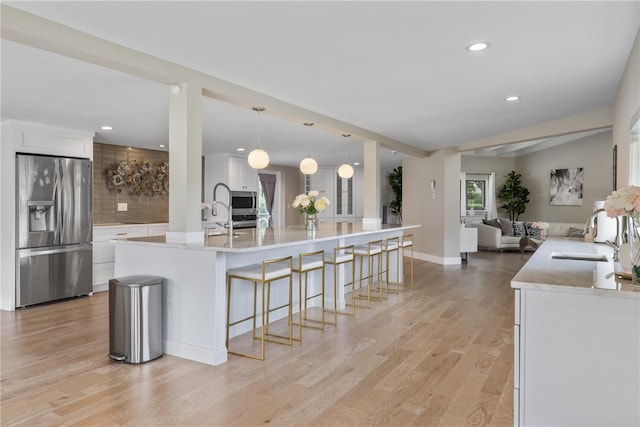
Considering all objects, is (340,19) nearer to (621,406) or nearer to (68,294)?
(621,406)

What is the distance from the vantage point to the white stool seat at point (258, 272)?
3.31 m

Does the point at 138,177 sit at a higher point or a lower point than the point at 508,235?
higher

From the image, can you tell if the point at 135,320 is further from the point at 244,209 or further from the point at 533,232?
the point at 533,232

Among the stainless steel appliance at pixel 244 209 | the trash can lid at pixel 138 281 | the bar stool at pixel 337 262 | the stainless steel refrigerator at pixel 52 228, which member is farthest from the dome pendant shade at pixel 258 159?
the stainless steel appliance at pixel 244 209

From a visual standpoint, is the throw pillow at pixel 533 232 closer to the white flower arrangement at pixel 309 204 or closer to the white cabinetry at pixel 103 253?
the white flower arrangement at pixel 309 204

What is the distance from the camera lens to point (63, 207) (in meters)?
5.08

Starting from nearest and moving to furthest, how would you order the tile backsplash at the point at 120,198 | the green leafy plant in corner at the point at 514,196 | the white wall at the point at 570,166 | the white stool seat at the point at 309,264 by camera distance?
the white stool seat at the point at 309,264, the tile backsplash at the point at 120,198, the white wall at the point at 570,166, the green leafy plant in corner at the point at 514,196

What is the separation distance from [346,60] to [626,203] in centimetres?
204

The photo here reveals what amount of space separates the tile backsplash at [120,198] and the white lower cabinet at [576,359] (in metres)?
6.18

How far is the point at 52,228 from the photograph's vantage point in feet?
16.4

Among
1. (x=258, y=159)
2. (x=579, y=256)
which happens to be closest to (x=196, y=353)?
(x=258, y=159)

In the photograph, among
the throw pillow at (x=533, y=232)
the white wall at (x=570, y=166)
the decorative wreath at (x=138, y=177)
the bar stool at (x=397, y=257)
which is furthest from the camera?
the throw pillow at (x=533, y=232)

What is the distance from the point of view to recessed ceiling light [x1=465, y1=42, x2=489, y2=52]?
2.91 metres

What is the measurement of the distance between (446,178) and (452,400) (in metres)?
6.12
